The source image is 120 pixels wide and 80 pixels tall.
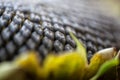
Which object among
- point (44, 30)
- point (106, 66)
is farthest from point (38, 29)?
point (106, 66)

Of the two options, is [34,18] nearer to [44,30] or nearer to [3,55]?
[44,30]

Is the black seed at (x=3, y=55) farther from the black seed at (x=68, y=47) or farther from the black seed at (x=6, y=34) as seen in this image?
the black seed at (x=68, y=47)

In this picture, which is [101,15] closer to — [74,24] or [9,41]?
[74,24]

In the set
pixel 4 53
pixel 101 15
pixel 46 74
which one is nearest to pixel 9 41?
pixel 4 53

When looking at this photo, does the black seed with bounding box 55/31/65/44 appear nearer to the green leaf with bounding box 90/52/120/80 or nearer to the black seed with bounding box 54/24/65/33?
the black seed with bounding box 54/24/65/33

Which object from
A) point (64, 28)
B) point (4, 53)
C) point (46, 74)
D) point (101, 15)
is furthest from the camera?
point (101, 15)

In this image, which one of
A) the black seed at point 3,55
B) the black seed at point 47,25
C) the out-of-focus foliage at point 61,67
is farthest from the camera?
the black seed at point 47,25

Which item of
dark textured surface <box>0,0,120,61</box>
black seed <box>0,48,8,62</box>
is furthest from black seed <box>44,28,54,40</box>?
black seed <box>0,48,8,62</box>

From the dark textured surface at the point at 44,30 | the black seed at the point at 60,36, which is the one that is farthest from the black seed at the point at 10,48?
the black seed at the point at 60,36
